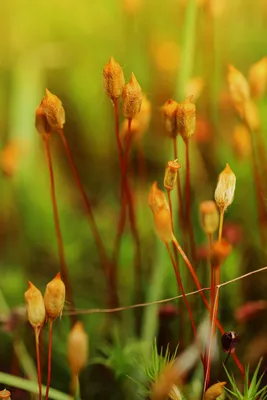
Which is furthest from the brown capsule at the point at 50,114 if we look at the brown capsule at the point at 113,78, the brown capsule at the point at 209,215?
the brown capsule at the point at 209,215

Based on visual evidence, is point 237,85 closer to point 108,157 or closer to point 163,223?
point 163,223

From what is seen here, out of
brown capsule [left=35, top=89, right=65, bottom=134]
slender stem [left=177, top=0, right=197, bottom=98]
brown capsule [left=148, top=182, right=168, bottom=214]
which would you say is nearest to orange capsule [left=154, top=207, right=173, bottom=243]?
brown capsule [left=148, top=182, right=168, bottom=214]

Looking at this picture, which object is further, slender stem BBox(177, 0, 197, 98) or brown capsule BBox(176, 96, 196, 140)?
slender stem BBox(177, 0, 197, 98)

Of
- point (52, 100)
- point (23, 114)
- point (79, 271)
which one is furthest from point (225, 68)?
point (52, 100)

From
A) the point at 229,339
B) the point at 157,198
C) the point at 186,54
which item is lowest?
the point at 229,339

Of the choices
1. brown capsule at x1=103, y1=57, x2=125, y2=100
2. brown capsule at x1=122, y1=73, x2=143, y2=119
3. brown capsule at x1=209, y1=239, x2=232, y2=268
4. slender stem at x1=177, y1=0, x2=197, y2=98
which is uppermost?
slender stem at x1=177, y1=0, x2=197, y2=98

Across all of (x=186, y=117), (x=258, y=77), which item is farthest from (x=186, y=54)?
(x=186, y=117)

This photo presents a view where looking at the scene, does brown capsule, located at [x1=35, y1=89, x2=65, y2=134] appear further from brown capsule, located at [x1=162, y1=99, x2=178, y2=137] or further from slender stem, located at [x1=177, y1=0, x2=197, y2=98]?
slender stem, located at [x1=177, y1=0, x2=197, y2=98]

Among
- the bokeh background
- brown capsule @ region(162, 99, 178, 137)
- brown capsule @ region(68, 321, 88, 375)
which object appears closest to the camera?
brown capsule @ region(68, 321, 88, 375)
